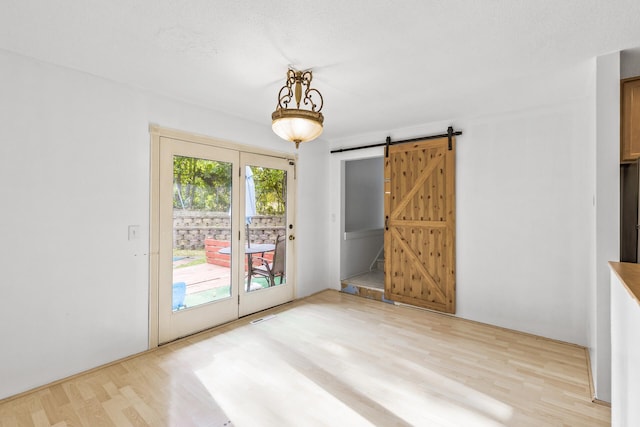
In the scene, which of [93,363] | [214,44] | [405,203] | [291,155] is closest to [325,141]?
[291,155]

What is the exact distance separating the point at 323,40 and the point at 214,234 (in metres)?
2.42

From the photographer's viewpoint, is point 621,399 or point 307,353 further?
point 307,353

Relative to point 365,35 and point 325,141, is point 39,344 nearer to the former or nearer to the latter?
point 365,35

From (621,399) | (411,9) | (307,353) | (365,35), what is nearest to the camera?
(621,399)

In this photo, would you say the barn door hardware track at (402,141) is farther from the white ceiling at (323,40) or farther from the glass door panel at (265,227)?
the glass door panel at (265,227)

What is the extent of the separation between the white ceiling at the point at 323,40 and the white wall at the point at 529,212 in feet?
2.32

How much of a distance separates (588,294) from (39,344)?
4968 millimetres

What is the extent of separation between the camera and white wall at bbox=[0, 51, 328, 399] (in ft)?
7.39

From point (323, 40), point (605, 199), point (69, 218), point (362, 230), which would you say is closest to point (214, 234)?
point (69, 218)

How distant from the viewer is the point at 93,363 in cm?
262

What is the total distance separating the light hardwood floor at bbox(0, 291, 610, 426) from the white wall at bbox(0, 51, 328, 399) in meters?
0.30

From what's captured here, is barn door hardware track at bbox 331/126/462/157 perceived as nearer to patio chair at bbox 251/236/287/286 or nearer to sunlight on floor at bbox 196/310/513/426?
patio chair at bbox 251/236/287/286

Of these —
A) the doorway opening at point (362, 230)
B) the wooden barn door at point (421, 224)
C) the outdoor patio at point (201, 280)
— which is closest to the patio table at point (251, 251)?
the outdoor patio at point (201, 280)

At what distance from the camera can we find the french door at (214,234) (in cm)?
313
